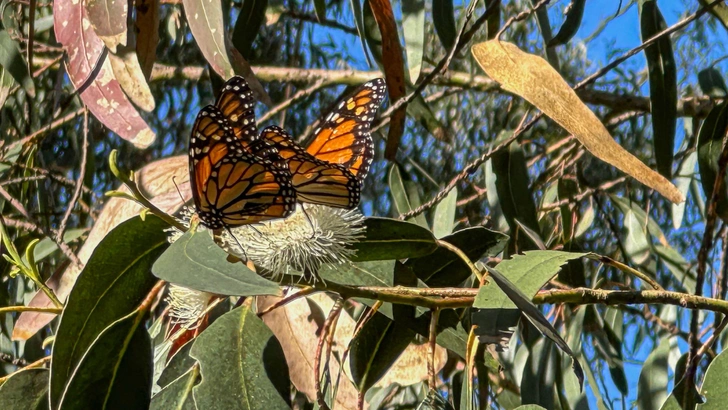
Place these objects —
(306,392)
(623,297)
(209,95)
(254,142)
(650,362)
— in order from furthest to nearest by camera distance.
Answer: (209,95), (650,362), (306,392), (254,142), (623,297)

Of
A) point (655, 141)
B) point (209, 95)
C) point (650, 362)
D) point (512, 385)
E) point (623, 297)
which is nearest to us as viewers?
point (623, 297)

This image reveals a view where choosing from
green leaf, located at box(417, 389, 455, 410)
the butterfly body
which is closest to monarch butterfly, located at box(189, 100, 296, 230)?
the butterfly body

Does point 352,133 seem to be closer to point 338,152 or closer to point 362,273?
point 338,152

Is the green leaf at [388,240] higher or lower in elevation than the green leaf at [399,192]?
lower

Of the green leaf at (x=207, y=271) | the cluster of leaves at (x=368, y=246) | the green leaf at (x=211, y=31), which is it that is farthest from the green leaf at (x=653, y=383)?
the green leaf at (x=207, y=271)

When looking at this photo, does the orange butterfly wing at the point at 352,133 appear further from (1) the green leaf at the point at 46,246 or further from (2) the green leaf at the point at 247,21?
(1) the green leaf at the point at 46,246

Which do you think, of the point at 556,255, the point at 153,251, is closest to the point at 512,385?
the point at 556,255

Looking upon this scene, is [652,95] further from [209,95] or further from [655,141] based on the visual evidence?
[209,95]
